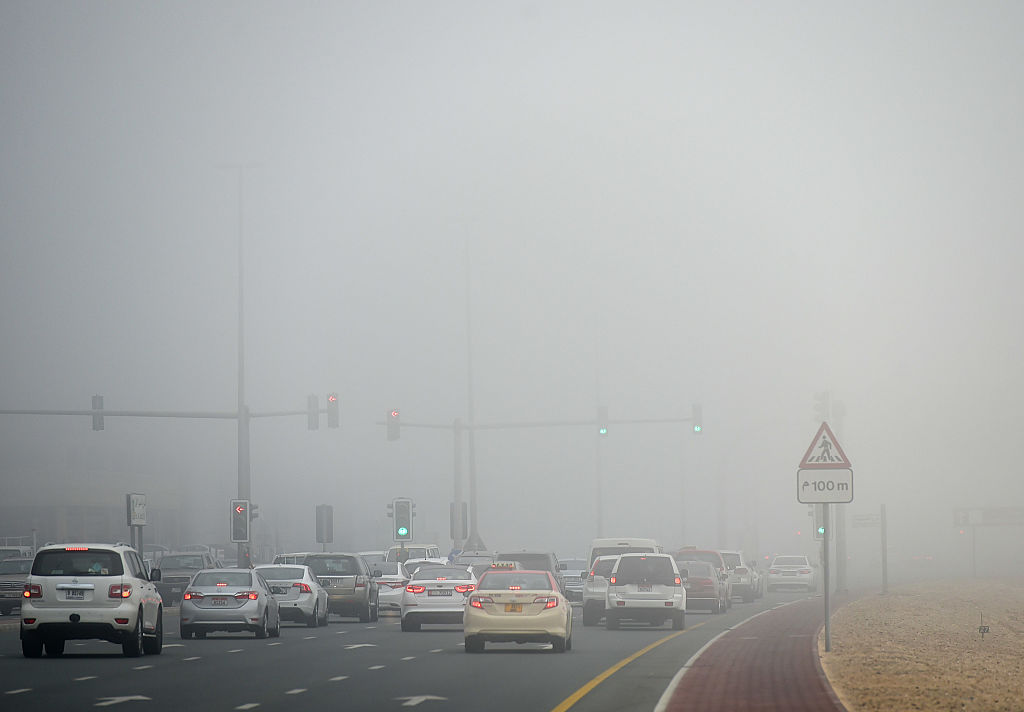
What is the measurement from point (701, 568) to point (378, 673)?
24686 millimetres

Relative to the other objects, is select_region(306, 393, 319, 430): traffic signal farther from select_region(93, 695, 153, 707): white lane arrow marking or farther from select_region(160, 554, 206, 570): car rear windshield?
select_region(93, 695, 153, 707): white lane arrow marking

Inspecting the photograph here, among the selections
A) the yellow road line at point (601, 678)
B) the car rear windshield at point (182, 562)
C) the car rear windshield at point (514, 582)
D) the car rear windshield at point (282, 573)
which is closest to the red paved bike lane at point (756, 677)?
the yellow road line at point (601, 678)

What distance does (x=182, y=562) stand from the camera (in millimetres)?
49969

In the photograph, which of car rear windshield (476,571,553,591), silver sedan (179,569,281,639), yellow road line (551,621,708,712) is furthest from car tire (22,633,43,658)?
yellow road line (551,621,708,712)

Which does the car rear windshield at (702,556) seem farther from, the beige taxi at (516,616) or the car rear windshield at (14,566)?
the beige taxi at (516,616)

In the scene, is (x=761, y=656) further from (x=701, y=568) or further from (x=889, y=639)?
(x=701, y=568)

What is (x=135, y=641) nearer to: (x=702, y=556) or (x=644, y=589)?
(x=644, y=589)

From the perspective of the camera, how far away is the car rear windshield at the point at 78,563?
80.9 feet

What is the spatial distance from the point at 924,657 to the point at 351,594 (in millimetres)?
18707

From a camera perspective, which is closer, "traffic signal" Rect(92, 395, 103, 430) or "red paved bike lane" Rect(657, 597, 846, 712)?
"red paved bike lane" Rect(657, 597, 846, 712)

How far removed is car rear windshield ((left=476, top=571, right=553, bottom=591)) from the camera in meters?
26.5

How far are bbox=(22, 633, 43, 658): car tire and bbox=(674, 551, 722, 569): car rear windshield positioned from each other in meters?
29.5

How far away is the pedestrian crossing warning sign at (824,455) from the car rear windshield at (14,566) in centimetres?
2783

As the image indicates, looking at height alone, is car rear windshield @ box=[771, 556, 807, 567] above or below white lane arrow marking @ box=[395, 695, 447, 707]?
below
